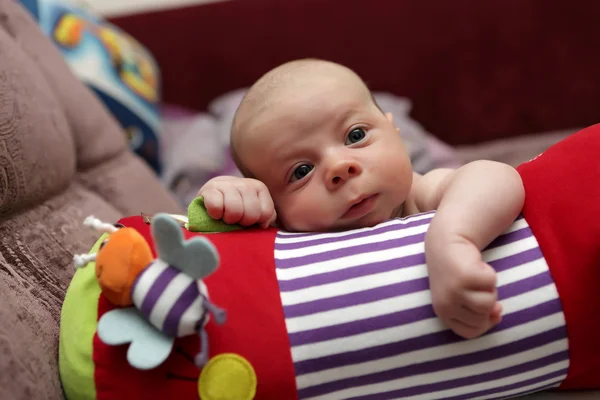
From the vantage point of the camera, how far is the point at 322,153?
702 millimetres

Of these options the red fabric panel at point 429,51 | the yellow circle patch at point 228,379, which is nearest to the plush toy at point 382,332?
the yellow circle patch at point 228,379

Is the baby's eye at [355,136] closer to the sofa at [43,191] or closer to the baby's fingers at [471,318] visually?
the baby's fingers at [471,318]

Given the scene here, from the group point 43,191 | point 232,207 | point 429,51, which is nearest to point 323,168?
point 232,207

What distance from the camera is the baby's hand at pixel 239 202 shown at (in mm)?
650

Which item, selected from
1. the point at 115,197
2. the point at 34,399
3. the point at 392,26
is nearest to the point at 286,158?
the point at 34,399

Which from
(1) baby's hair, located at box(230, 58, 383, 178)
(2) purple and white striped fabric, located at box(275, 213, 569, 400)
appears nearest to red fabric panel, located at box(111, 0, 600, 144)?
(1) baby's hair, located at box(230, 58, 383, 178)

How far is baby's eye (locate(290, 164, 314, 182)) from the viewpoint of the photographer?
722mm

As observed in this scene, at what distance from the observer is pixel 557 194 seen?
22.2 inches

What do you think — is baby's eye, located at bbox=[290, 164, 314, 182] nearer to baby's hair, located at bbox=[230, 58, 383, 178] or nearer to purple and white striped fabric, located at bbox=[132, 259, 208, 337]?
baby's hair, located at bbox=[230, 58, 383, 178]

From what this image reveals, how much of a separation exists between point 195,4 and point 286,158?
1.30 m

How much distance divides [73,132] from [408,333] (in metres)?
0.80

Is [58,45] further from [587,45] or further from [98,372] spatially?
[587,45]

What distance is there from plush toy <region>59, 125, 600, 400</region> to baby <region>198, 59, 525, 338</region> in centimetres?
6

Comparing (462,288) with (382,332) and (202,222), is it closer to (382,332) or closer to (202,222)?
(382,332)
